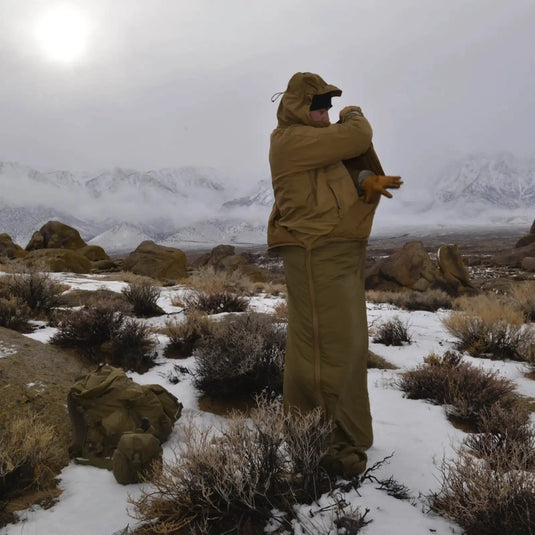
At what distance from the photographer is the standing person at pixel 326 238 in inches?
93.8

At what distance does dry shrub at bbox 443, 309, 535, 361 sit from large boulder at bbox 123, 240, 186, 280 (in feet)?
50.9

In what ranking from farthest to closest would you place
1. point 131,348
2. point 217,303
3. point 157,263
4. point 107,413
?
point 157,263 < point 217,303 < point 131,348 < point 107,413

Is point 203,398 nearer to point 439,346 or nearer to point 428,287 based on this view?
point 439,346

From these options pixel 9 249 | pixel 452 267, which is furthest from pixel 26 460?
pixel 9 249

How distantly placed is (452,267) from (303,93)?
1643 centimetres

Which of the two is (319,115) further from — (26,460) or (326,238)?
(26,460)

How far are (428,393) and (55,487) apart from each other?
3.01 m

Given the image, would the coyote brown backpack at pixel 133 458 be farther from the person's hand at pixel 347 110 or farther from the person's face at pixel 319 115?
the person's hand at pixel 347 110

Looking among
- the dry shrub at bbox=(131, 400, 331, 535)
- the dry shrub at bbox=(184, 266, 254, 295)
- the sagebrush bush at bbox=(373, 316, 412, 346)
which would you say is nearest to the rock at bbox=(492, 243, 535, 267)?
the dry shrub at bbox=(184, 266, 254, 295)

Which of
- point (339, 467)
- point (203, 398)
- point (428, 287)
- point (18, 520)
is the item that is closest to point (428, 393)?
point (339, 467)

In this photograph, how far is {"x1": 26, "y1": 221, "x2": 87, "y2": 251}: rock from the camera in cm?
2580

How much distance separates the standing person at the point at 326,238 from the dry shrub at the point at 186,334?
2644 millimetres

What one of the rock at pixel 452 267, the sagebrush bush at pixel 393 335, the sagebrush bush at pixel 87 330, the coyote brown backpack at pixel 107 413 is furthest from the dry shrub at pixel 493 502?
the rock at pixel 452 267

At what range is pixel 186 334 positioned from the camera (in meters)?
5.04
